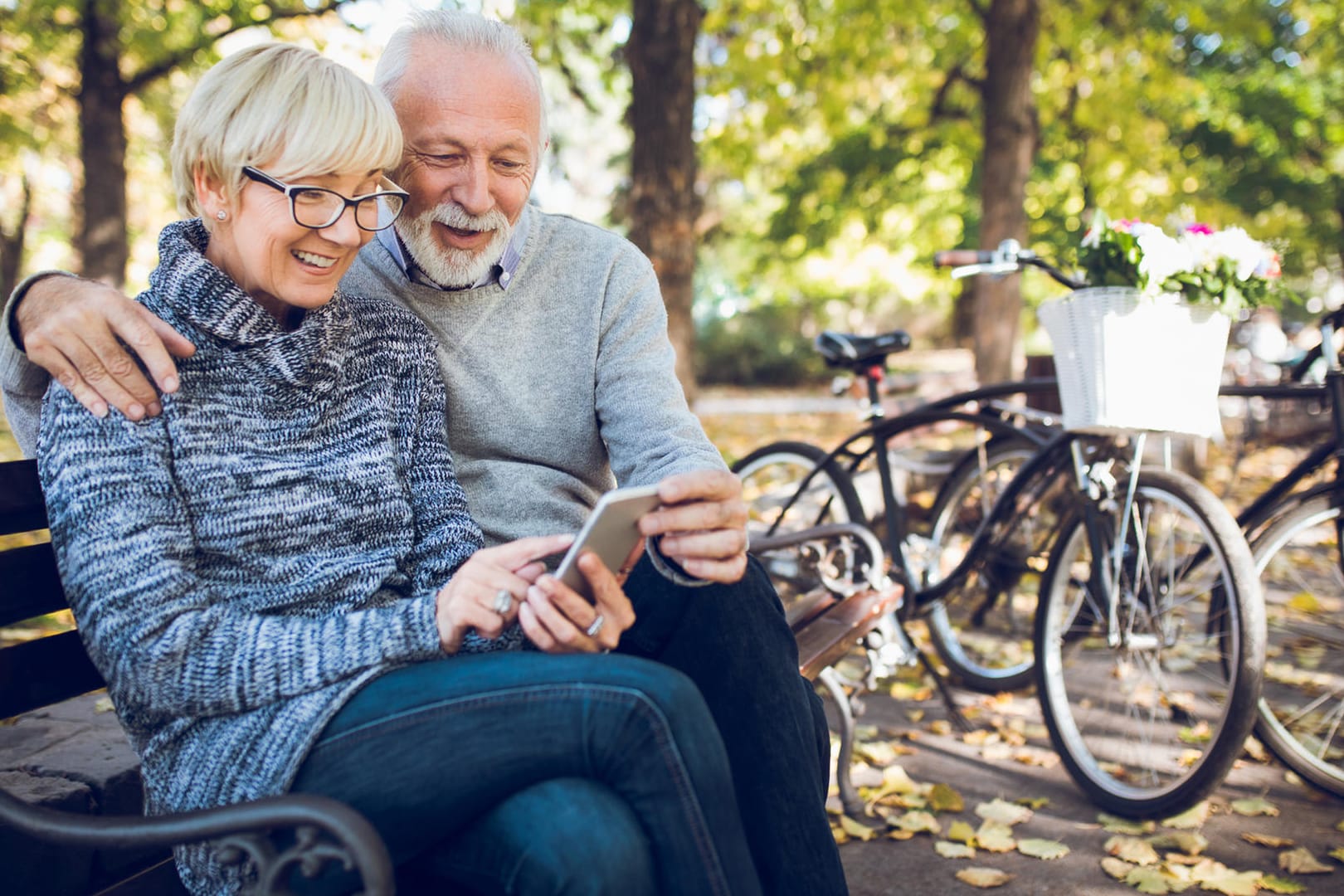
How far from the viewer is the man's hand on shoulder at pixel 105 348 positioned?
1.56 meters

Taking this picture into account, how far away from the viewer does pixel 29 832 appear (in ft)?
4.52

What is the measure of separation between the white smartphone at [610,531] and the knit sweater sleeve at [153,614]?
0.76 feet

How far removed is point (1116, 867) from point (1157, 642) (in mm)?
769

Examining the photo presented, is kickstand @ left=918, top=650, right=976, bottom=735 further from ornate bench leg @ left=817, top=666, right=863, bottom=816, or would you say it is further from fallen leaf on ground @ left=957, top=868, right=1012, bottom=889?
fallen leaf on ground @ left=957, top=868, right=1012, bottom=889

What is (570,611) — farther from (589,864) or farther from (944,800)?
(944,800)

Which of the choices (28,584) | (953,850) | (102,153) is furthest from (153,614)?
(102,153)

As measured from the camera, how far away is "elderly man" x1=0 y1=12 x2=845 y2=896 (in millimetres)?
1737

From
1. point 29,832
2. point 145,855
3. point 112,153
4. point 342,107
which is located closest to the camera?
point 29,832

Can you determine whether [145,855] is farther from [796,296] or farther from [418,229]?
[796,296]

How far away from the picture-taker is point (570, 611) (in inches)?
62.5

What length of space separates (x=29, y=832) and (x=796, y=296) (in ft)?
76.9

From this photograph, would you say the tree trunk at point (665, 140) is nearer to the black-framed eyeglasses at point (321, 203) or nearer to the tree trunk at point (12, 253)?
the black-framed eyeglasses at point (321, 203)

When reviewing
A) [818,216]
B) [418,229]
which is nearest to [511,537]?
[418,229]

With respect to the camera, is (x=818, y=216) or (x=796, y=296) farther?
(x=796, y=296)
